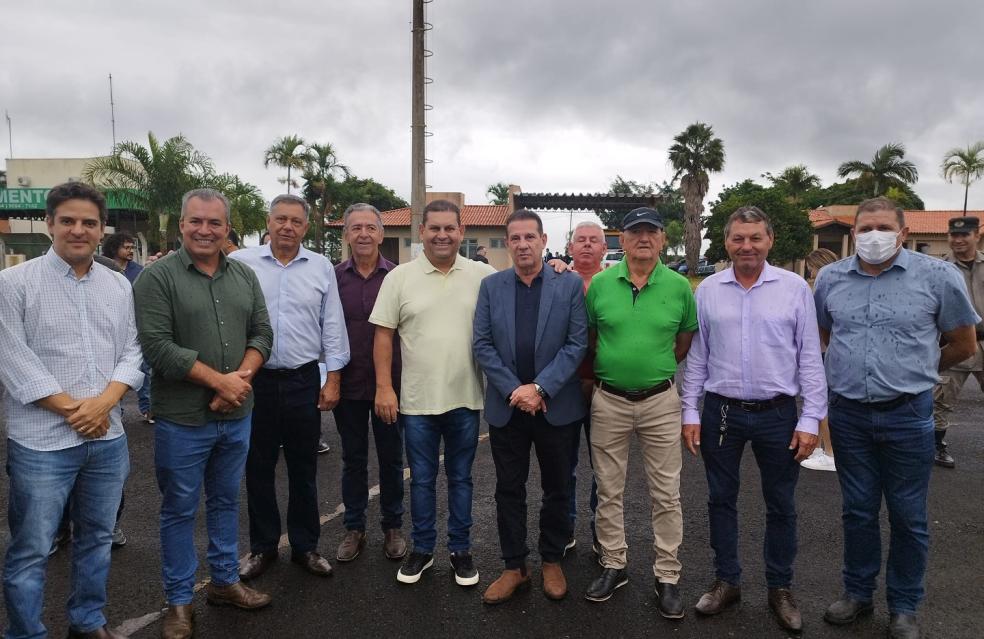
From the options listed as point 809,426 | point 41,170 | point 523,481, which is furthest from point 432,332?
point 41,170

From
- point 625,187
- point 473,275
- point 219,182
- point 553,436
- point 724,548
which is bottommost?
point 724,548

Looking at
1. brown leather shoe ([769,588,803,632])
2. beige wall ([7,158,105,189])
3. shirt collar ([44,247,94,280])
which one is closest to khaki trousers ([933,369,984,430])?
brown leather shoe ([769,588,803,632])

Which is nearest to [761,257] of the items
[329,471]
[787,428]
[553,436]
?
[787,428]

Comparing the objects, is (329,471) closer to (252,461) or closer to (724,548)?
(252,461)

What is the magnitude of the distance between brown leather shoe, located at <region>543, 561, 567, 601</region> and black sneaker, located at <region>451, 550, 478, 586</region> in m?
0.41

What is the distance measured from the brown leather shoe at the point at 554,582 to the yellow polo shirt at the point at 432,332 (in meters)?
1.01

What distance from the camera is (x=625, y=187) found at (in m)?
78.6

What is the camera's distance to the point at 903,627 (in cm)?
310

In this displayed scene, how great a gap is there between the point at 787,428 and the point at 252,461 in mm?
3036

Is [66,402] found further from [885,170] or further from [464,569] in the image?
[885,170]

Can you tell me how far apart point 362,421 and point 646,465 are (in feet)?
5.91

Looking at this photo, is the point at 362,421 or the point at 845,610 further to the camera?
the point at 362,421

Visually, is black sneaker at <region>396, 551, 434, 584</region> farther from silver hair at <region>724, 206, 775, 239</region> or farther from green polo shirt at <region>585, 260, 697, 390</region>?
silver hair at <region>724, 206, 775, 239</region>

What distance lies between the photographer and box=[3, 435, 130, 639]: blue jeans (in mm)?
2699
